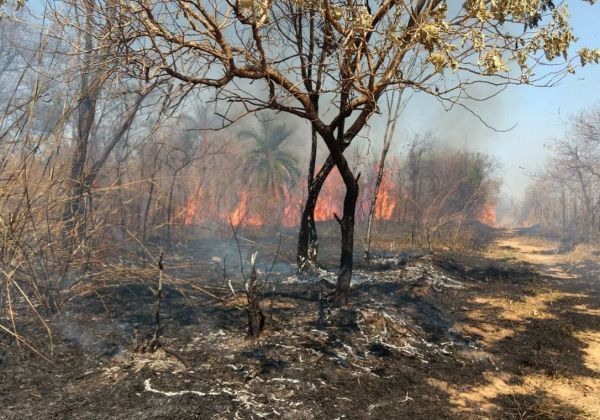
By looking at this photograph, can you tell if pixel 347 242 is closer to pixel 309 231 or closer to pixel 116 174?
pixel 309 231

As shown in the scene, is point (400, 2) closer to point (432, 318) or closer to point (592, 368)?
point (432, 318)

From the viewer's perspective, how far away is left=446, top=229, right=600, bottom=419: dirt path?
4.13m

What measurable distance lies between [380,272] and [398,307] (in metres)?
Answer: 2.67

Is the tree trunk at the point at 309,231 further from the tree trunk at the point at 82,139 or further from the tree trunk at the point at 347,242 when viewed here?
the tree trunk at the point at 82,139

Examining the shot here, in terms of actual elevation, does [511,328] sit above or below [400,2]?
below

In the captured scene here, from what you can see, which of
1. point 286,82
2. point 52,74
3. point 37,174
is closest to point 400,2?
point 286,82

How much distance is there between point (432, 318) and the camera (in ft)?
20.7

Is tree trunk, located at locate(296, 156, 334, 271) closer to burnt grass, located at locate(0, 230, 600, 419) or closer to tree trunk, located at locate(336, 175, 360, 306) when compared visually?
burnt grass, located at locate(0, 230, 600, 419)

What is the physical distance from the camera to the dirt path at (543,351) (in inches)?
163

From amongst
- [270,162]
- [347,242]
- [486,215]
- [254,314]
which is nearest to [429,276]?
[347,242]

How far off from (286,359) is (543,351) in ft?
11.2

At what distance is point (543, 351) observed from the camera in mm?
5539

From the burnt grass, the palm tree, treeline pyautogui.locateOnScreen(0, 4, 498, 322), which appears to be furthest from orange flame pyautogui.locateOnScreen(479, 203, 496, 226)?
the burnt grass

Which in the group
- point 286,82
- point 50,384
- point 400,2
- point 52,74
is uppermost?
point 400,2
